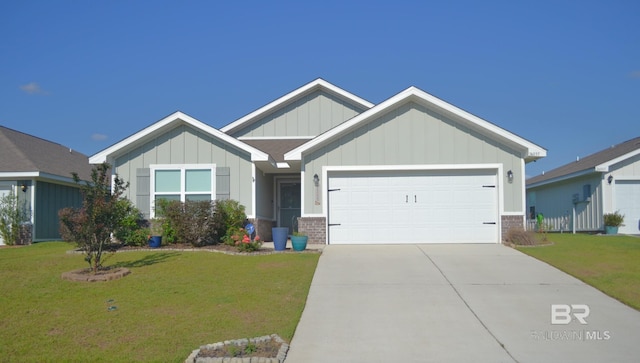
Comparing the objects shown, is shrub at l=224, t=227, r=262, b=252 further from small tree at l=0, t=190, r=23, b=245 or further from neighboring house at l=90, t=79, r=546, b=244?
small tree at l=0, t=190, r=23, b=245

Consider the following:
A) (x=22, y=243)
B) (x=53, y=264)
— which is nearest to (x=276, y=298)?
(x=53, y=264)

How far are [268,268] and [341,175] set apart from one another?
5.24 m

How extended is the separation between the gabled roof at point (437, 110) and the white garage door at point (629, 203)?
21.5 feet

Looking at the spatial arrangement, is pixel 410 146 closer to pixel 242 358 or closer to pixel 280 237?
pixel 280 237

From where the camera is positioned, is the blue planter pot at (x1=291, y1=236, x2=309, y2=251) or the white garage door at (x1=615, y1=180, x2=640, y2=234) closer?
the blue planter pot at (x1=291, y1=236, x2=309, y2=251)

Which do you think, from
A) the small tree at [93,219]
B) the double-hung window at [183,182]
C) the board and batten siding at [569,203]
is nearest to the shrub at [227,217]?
the double-hung window at [183,182]

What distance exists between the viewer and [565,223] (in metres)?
Answer: 24.4

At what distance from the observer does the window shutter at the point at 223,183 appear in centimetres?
1703

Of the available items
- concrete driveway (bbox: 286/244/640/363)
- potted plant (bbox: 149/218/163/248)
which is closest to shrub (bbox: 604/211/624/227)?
concrete driveway (bbox: 286/244/640/363)

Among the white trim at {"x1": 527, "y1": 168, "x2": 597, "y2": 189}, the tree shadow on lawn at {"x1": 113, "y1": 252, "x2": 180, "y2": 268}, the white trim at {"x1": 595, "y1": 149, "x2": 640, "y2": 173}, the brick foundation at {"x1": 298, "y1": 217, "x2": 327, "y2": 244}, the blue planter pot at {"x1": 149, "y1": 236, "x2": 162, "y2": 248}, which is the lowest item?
the tree shadow on lawn at {"x1": 113, "y1": 252, "x2": 180, "y2": 268}

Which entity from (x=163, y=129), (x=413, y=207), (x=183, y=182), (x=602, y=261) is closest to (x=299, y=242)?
(x=413, y=207)

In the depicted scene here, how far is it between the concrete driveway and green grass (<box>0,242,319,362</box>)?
23.7 inches

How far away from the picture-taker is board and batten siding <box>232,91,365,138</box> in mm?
21859

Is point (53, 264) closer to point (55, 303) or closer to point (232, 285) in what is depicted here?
point (55, 303)
